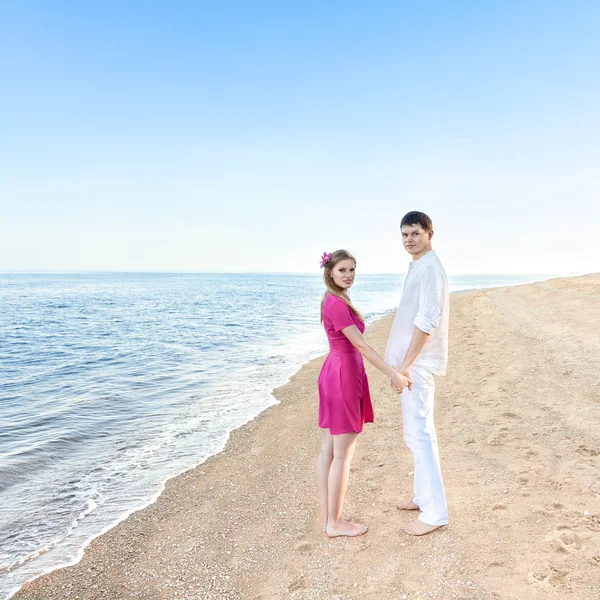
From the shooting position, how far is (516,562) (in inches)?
123

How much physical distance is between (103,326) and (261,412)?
1821 cm

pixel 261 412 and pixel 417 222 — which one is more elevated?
pixel 417 222

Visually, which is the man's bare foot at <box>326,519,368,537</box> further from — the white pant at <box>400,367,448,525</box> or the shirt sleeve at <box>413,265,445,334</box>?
the shirt sleeve at <box>413,265,445,334</box>

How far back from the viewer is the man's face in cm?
338

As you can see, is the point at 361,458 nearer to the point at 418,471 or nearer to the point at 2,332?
the point at 418,471

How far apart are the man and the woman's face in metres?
0.42

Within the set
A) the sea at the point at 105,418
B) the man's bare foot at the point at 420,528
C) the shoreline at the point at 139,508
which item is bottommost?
the sea at the point at 105,418

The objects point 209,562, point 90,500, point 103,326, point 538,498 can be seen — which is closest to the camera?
point 209,562

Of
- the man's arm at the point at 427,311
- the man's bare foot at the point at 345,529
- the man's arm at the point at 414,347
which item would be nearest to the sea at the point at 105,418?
the man's bare foot at the point at 345,529

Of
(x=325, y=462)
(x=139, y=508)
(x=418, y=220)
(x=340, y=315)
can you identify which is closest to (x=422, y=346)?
(x=340, y=315)

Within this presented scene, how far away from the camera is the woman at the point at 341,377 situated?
3.35 meters

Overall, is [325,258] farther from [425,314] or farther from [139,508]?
[139,508]

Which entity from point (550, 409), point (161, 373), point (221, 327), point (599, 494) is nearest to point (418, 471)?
point (599, 494)

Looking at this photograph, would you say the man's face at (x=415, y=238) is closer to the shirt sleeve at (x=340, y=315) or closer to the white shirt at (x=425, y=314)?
the white shirt at (x=425, y=314)
